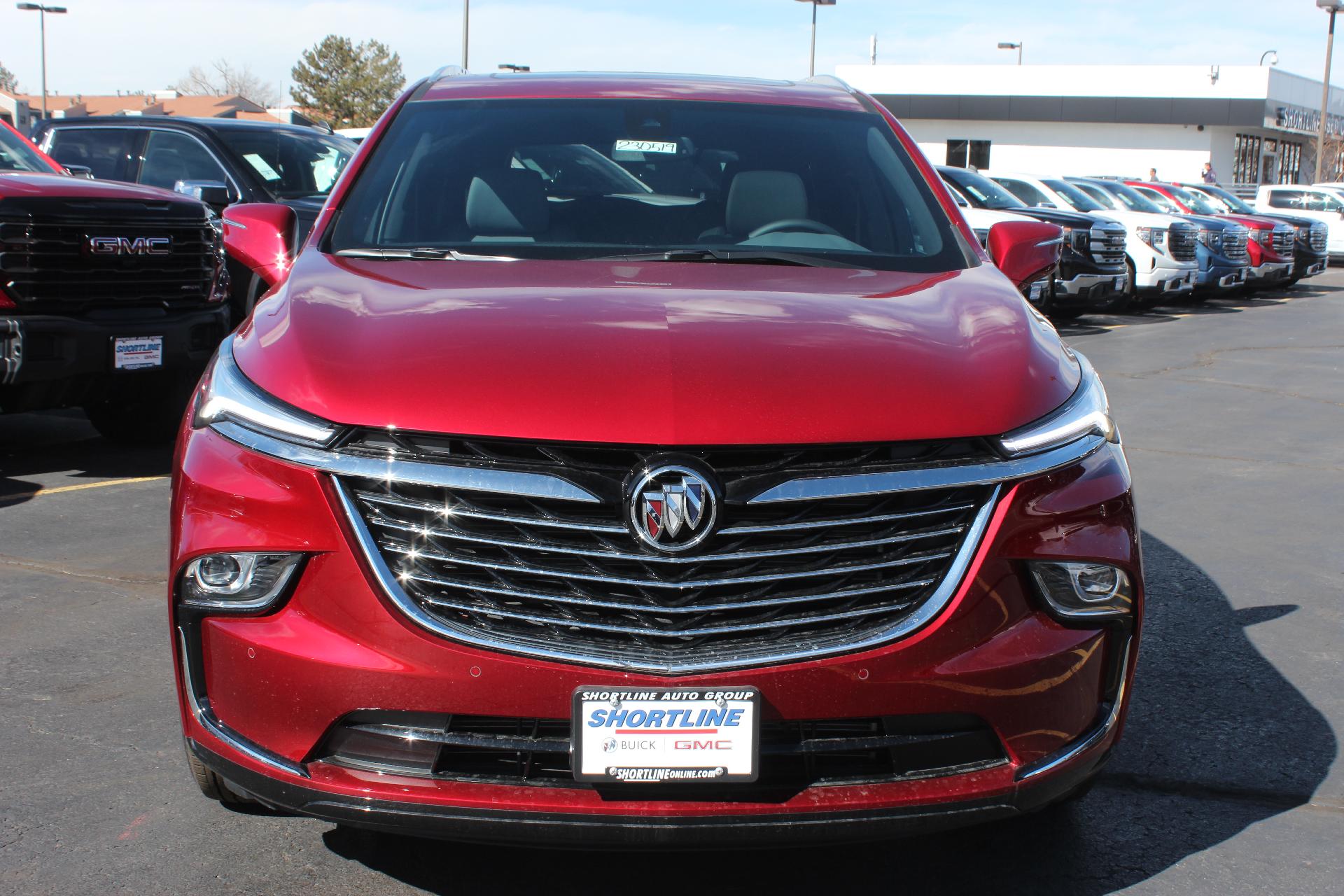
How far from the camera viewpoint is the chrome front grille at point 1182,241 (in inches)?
768

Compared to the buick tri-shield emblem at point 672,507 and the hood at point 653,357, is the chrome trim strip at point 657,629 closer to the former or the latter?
the buick tri-shield emblem at point 672,507

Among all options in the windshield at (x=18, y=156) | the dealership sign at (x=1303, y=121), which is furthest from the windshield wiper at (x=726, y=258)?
the dealership sign at (x=1303, y=121)

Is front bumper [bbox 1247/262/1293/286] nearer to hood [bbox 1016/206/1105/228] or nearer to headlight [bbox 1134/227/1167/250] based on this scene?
headlight [bbox 1134/227/1167/250]

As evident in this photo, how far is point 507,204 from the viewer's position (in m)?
3.82

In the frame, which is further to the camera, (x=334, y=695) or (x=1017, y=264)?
(x=1017, y=264)

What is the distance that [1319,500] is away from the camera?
715 cm

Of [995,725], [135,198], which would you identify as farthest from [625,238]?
[135,198]

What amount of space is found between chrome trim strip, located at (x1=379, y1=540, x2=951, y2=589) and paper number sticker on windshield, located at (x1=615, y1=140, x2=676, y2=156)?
186 centimetres

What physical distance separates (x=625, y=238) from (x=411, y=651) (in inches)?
61.1

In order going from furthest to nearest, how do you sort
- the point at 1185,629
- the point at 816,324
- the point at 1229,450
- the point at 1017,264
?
1. the point at 1229,450
2. the point at 1185,629
3. the point at 1017,264
4. the point at 816,324

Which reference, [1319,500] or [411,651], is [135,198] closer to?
[411,651]

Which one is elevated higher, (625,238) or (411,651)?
(625,238)

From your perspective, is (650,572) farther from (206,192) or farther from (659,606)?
(206,192)

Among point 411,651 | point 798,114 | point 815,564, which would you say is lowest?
point 411,651
